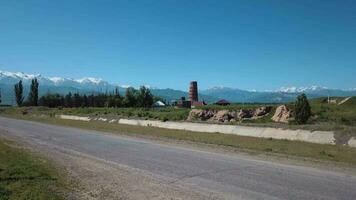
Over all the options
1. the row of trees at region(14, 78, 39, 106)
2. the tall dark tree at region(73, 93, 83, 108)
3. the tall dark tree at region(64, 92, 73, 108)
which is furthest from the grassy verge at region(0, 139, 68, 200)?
the tall dark tree at region(64, 92, 73, 108)

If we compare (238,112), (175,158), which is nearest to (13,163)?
(175,158)

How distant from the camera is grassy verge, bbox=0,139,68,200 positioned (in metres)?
10.6

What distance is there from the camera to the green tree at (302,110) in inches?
1237

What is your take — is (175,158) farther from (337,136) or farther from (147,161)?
(337,136)

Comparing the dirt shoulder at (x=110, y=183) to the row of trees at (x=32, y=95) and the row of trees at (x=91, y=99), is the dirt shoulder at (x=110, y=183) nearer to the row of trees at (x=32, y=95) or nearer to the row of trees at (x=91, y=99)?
the row of trees at (x=91, y=99)

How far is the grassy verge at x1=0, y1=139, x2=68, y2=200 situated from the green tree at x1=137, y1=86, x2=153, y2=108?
104870 mm

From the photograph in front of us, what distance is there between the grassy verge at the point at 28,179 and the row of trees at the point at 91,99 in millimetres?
105499

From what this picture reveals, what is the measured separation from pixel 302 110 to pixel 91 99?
116 metres

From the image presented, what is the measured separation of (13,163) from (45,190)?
544cm

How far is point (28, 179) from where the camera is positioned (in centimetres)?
1276

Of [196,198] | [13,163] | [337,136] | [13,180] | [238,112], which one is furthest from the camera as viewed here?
[238,112]

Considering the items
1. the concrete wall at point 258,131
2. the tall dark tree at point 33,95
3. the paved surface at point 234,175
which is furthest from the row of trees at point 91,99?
the paved surface at point 234,175

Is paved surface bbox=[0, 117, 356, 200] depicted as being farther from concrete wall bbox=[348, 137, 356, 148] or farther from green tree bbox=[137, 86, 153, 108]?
green tree bbox=[137, 86, 153, 108]

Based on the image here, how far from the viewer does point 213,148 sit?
21672mm
